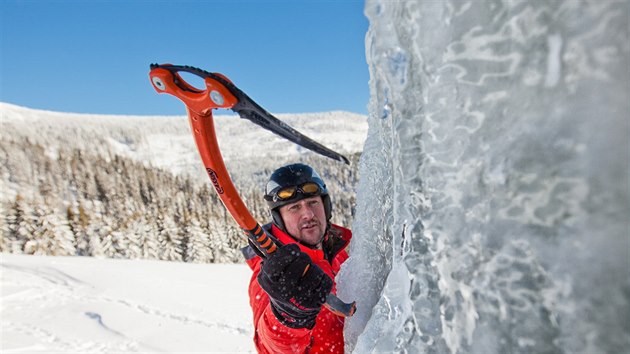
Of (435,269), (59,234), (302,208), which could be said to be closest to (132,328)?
(302,208)

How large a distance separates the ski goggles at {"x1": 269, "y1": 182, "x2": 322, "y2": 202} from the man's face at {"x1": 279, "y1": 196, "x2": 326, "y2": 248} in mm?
51

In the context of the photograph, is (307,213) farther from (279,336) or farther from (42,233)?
(42,233)

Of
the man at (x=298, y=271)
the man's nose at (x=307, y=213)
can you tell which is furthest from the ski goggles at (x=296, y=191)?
the man's nose at (x=307, y=213)

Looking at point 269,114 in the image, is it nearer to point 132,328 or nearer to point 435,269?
point 435,269

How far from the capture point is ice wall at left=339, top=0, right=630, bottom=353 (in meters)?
0.60

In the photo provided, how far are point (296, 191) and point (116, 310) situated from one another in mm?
8991

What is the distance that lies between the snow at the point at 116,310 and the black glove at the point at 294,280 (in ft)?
21.5

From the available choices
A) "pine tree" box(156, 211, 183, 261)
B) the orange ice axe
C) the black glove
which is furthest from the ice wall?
"pine tree" box(156, 211, 183, 261)

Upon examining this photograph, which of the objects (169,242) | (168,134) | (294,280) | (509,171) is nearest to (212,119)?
(294,280)

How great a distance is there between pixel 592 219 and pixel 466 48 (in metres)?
0.35

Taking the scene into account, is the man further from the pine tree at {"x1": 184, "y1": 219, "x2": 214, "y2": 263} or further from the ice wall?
the pine tree at {"x1": 184, "y1": 219, "x2": 214, "y2": 263}

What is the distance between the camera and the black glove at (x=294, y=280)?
161cm

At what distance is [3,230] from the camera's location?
23766mm

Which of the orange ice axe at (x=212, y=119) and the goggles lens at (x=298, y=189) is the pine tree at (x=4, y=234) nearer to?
the goggles lens at (x=298, y=189)
